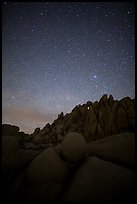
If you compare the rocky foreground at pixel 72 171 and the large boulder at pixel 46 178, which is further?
the large boulder at pixel 46 178

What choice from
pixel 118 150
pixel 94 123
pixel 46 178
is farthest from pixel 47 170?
pixel 94 123

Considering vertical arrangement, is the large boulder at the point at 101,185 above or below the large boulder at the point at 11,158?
below

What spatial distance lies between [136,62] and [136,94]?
1185 millimetres

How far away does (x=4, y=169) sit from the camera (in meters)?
9.87

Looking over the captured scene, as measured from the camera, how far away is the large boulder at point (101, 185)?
806 centimetres

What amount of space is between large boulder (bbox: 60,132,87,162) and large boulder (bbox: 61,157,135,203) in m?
0.71

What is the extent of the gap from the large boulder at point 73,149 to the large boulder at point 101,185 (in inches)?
27.8

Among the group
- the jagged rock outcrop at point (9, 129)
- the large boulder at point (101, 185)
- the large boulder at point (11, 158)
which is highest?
the jagged rock outcrop at point (9, 129)

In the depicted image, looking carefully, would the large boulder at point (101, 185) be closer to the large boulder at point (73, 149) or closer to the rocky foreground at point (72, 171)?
the rocky foreground at point (72, 171)

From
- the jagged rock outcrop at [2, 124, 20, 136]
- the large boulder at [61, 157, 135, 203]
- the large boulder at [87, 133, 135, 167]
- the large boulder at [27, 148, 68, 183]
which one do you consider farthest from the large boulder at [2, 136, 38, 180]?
the jagged rock outcrop at [2, 124, 20, 136]

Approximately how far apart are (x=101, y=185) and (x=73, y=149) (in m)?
2.15

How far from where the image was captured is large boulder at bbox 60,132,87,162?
Answer: 9.77m

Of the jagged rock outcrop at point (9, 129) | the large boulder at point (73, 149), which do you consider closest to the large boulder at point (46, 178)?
the large boulder at point (73, 149)

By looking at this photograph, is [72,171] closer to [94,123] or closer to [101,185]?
[101,185]
